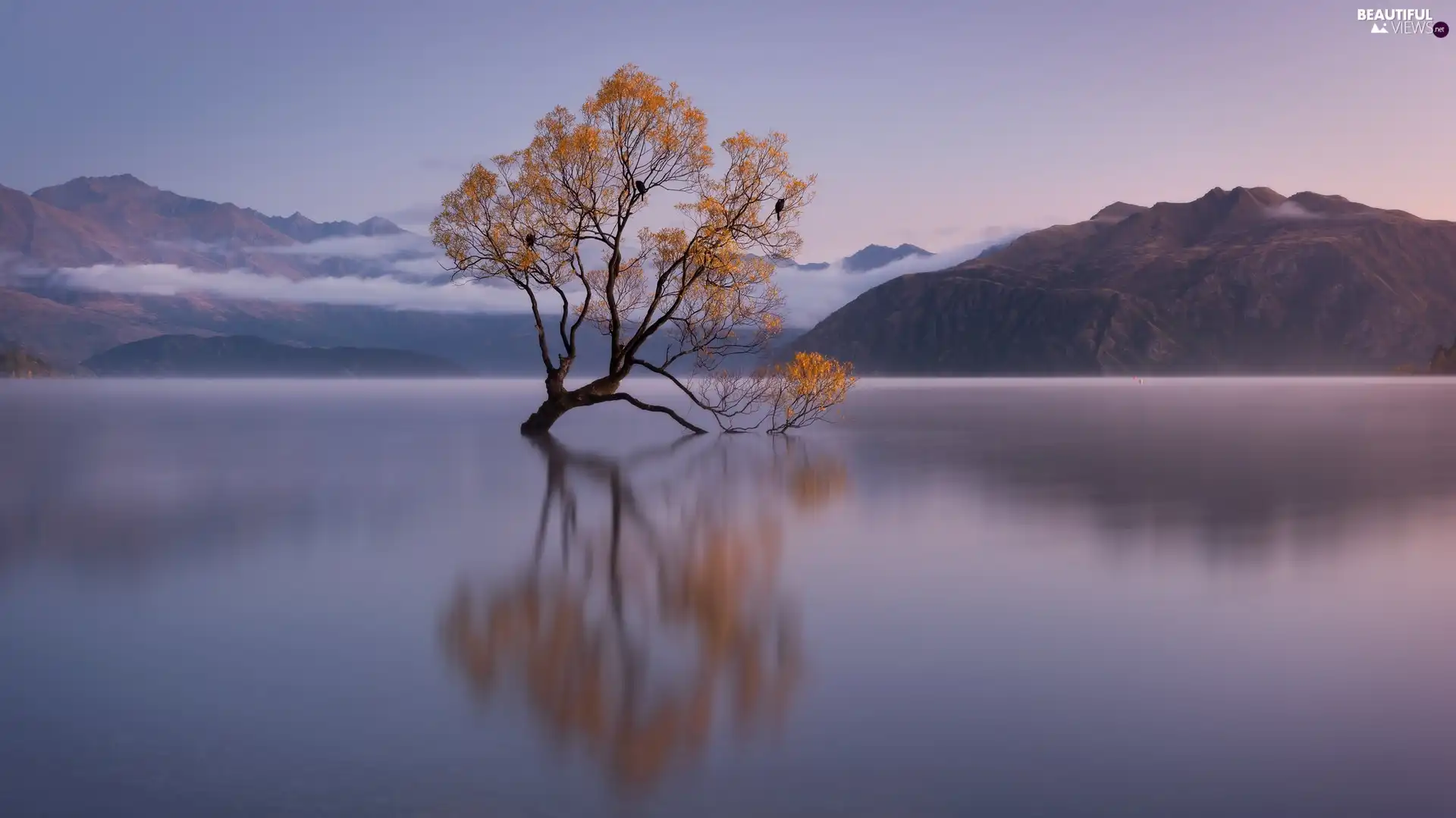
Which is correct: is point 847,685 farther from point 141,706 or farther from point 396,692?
point 141,706

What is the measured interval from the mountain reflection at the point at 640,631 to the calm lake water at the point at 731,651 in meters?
0.05

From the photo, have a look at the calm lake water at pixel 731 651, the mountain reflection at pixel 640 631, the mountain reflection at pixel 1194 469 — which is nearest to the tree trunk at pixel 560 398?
the mountain reflection at pixel 1194 469

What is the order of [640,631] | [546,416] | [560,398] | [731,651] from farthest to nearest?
[546,416] < [560,398] < [640,631] < [731,651]

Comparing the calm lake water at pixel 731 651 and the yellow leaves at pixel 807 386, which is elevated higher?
the yellow leaves at pixel 807 386

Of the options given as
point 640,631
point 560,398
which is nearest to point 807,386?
point 560,398

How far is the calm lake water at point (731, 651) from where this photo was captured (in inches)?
253

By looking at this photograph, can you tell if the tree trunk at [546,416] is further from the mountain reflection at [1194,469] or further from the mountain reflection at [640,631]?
the mountain reflection at [640,631]

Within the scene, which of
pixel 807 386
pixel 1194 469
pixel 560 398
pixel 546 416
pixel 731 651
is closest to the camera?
pixel 731 651

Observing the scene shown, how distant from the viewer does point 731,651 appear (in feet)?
30.3

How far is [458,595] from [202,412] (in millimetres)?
68667

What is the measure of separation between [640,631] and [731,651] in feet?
3.50

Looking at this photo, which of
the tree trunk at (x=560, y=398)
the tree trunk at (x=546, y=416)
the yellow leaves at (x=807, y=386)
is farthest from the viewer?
the yellow leaves at (x=807, y=386)

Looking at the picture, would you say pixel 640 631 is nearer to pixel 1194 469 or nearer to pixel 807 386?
pixel 1194 469

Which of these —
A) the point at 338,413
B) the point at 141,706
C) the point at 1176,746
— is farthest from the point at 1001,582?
the point at 338,413
